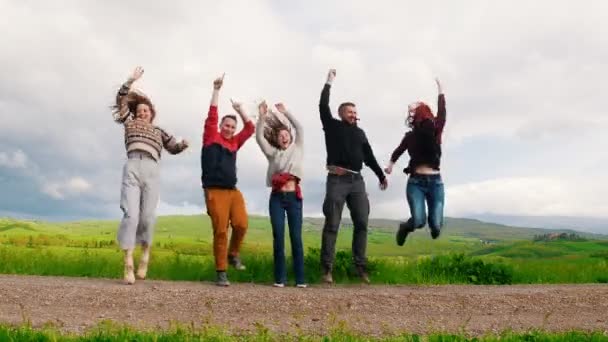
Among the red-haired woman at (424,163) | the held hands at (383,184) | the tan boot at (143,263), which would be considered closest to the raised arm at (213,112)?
the tan boot at (143,263)

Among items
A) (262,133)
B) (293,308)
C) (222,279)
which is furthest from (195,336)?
(262,133)

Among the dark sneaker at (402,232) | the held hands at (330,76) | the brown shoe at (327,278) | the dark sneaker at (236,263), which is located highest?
the held hands at (330,76)

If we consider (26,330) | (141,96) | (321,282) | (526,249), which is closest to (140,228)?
(141,96)

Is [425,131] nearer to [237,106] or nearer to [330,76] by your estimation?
[330,76]

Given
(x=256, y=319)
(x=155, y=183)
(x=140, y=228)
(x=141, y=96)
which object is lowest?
(x=256, y=319)

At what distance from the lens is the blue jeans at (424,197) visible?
11633mm

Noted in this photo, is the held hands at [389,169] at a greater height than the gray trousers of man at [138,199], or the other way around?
the held hands at [389,169]

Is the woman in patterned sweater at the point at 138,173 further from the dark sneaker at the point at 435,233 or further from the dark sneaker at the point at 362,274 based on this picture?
the dark sneaker at the point at 435,233

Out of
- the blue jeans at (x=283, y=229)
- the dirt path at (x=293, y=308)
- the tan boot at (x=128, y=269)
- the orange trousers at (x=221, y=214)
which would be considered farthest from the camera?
the blue jeans at (x=283, y=229)

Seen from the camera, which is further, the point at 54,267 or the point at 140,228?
the point at 54,267

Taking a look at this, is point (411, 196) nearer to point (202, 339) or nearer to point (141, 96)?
point (141, 96)

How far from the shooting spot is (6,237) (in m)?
13.2

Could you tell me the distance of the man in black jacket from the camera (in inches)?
422

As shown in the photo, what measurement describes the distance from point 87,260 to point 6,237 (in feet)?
9.22
